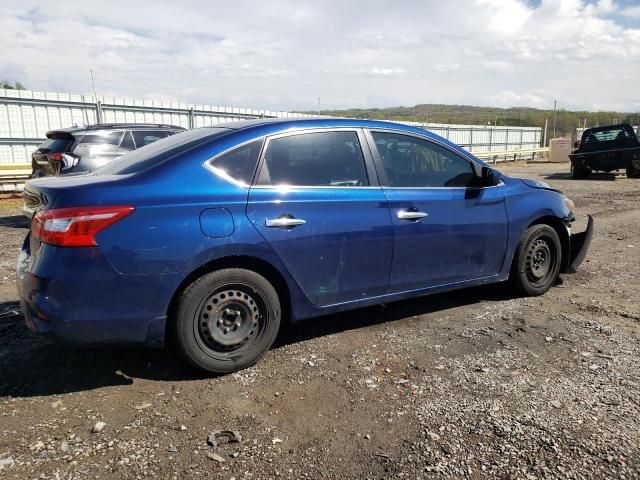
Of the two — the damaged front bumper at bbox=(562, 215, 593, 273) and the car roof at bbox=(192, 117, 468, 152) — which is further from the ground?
the car roof at bbox=(192, 117, 468, 152)

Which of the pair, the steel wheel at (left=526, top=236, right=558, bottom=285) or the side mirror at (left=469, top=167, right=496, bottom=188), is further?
the steel wheel at (left=526, top=236, right=558, bottom=285)

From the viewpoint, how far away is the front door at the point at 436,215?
4.12 metres

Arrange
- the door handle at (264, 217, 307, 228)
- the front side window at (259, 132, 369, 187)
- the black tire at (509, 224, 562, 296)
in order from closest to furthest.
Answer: the door handle at (264, 217, 307, 228)
the front side window at (259, 132, 369, 187)
the black tire at (509, 224, 562, 296)

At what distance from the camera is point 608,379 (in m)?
3.43

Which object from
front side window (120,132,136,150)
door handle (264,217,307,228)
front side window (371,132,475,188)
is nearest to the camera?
door handle (264,217,307,228)

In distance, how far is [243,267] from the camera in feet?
11.6

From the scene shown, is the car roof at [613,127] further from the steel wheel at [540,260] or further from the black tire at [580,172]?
the steel wheel at [540,260]

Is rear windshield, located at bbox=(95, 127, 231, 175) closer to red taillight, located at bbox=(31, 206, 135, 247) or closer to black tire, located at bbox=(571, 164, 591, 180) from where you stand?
red taillight, located at bbox=(31, 206, 135, 247)

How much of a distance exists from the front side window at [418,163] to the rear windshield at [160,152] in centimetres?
127

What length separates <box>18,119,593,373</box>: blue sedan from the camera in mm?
3098

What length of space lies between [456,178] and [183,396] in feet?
9.26

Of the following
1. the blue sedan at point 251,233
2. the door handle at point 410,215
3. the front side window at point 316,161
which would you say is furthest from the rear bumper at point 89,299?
the door handle at point 410,215

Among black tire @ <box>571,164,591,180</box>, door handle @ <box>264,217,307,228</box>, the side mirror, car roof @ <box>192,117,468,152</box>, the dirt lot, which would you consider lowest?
the dirt lot

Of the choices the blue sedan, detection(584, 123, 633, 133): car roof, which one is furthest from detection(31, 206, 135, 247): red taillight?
detection(584, 123, 633, 133): car roof
